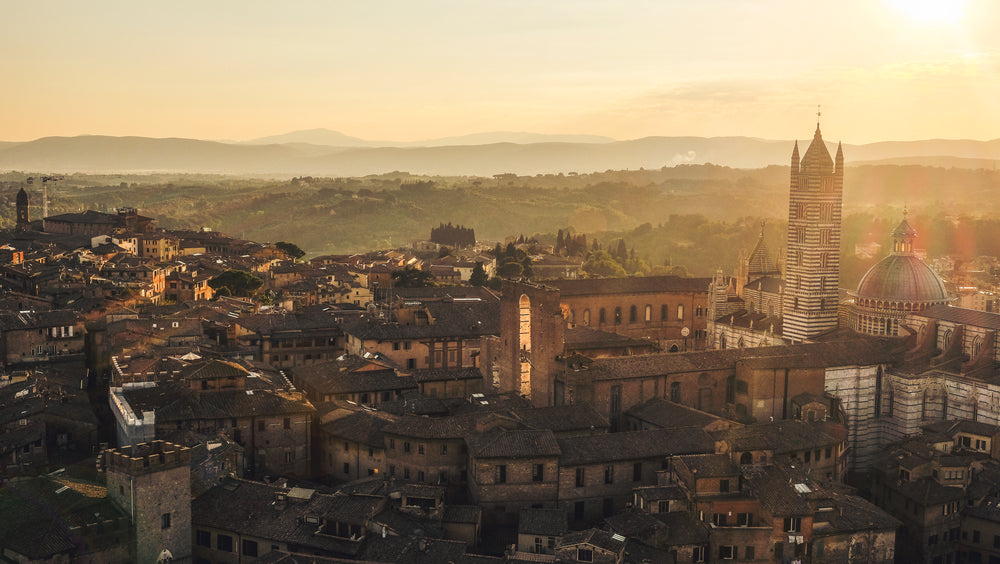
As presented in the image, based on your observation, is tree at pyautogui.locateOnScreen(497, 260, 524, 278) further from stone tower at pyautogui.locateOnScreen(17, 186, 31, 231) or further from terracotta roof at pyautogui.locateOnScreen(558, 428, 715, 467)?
stone tower at pyautogui.locateOnScreen(17, 186, 31, 231)

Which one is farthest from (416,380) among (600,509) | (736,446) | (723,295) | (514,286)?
(723,295)

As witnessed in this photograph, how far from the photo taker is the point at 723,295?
6050cm

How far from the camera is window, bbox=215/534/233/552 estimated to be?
31828 millimetres

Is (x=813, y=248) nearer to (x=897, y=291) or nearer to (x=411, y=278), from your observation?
(x=897, y=291)

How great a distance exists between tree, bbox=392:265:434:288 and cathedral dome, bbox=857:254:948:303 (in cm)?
3677

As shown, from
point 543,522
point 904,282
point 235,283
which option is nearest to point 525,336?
point 543,522

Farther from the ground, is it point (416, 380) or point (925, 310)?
point (925, 310)

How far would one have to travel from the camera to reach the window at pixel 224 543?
31.8 meters

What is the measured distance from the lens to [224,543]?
3189 centimetres

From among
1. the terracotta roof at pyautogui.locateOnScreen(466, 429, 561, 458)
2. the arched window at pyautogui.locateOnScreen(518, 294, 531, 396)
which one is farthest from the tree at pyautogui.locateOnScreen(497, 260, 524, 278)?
the terracotta roof at pyautogui.locateOnScreen(466, 429, 561, 458)

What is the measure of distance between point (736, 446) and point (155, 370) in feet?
81.7

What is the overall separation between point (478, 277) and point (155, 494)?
56864 millimetres

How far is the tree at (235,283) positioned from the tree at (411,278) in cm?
1128

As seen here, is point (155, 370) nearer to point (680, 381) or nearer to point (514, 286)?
point (514, 286)
